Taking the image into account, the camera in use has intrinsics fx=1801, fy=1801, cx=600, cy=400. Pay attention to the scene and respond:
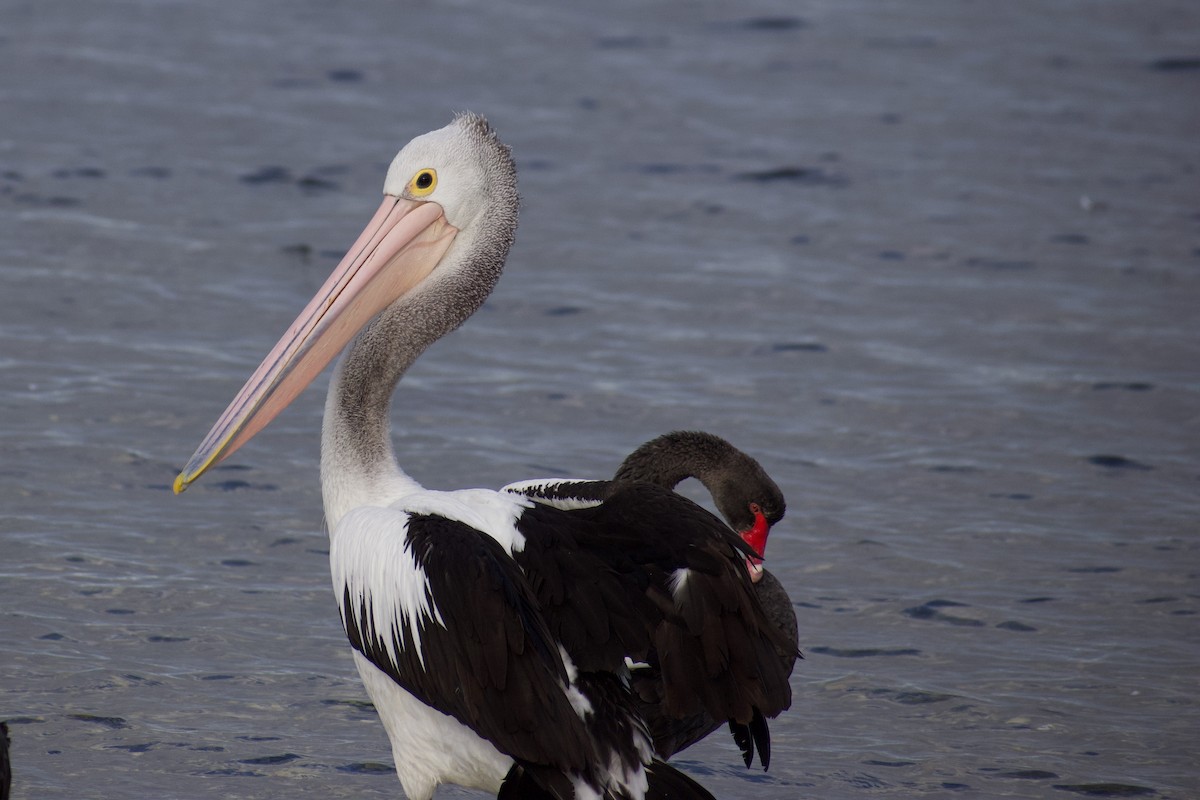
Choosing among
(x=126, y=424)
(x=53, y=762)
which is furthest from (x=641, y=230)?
(x=53, y=762)

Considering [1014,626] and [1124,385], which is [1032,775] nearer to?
[1014,626]

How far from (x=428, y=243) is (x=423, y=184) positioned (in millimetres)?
153

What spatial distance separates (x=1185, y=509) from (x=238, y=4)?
804 centimetres

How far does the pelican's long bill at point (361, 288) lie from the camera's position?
14.9 feet

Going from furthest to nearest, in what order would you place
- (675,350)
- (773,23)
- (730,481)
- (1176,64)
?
(773,23), (1176,64), (675,350), (730,481)

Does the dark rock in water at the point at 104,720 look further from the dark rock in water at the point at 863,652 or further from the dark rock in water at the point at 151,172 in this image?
the dark rock in water at the point at 151,172

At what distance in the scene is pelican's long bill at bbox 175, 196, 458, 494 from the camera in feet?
14.9

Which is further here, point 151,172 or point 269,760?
point 151,172

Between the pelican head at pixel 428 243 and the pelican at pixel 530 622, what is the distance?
33 centimetres

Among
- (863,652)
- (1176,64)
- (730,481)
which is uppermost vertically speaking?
(1176,64)

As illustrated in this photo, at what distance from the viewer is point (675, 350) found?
7590 mm

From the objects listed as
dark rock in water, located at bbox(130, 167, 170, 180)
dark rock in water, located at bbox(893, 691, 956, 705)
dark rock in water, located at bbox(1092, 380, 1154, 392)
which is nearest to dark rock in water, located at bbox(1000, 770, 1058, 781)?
dark rock in water, located at bbox(893, 691, 956, 705)

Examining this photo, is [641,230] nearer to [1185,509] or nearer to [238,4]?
[1185,509]

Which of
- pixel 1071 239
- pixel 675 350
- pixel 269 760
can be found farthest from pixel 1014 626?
pixel 1071 239
